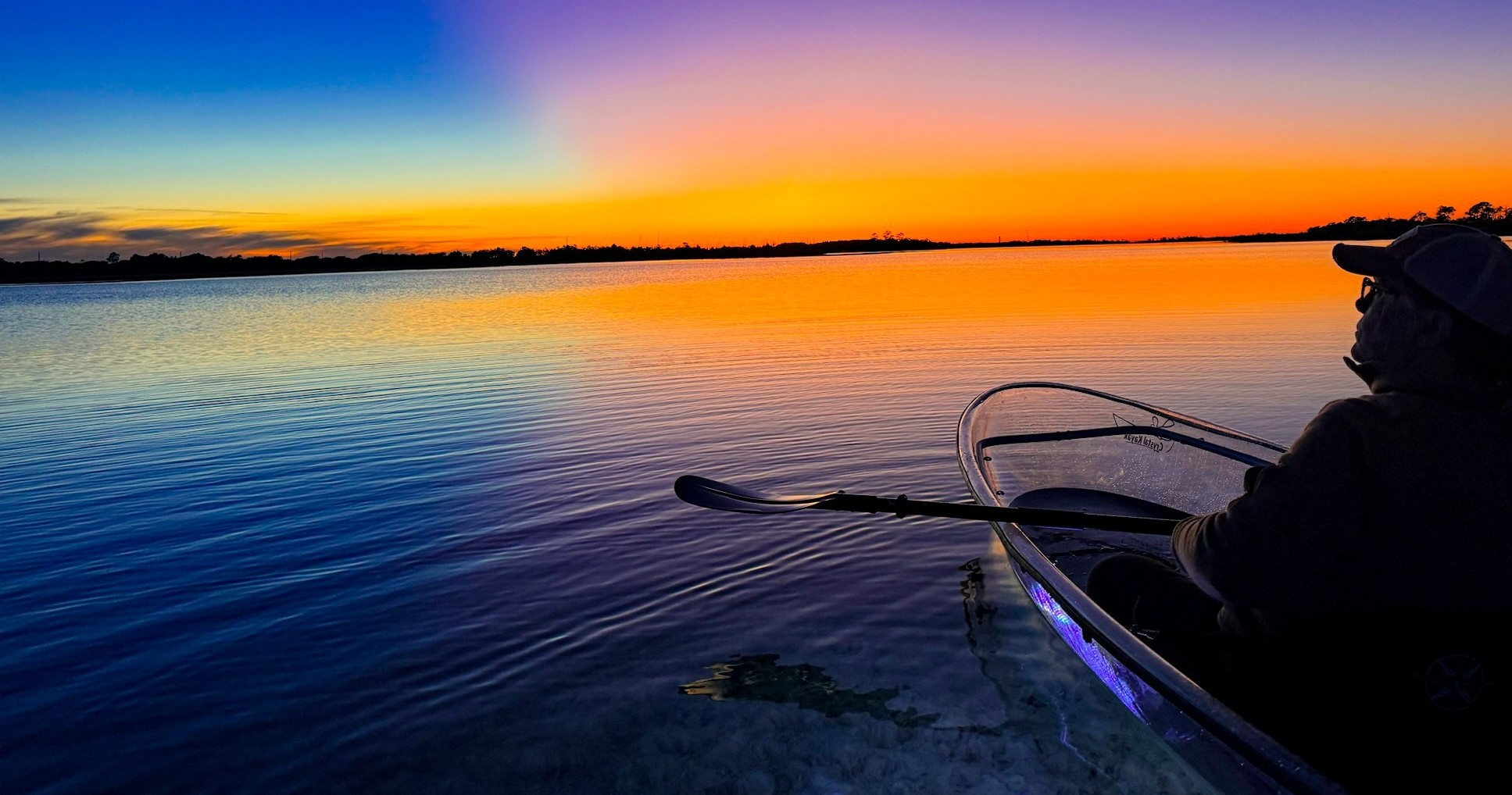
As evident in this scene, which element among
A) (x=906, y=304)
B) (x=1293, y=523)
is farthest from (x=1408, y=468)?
(x=906, y=304)

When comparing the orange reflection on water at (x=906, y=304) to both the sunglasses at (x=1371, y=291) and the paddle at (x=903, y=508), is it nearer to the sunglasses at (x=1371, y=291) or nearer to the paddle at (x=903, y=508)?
the paddle at (x=903, y=508)

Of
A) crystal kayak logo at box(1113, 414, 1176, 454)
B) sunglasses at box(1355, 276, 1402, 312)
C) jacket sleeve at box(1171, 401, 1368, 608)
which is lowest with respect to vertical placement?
crystal kayak logo at box(1113, 414, 1176, 454)

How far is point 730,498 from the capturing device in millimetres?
6477

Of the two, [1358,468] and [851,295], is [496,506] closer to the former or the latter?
[1358,468]

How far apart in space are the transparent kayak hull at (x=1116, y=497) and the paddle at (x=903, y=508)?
183mm

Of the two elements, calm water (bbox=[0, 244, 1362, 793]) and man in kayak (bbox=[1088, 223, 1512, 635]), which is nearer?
man in kayak (bbox=[1088, 223, 1512, 635])

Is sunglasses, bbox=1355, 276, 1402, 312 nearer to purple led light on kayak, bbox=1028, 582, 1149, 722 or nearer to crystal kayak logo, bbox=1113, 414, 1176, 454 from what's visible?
purple led light on kayak, bbox=1028, 582, 1149, 722

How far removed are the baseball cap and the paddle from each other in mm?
2279

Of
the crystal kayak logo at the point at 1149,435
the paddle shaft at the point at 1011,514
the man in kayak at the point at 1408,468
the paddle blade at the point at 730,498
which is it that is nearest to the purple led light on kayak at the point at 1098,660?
the paddle shaft at the point at 1011,514

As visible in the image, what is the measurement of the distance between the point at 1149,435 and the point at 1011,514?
2.65 m

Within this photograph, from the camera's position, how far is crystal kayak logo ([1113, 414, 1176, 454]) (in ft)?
23.5

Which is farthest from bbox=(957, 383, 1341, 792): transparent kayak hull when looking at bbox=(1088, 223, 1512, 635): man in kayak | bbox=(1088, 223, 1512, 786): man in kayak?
bbox=(1088, 223, 1512, 635): man in kayak

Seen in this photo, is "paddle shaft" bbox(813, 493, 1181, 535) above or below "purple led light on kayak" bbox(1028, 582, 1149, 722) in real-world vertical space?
above

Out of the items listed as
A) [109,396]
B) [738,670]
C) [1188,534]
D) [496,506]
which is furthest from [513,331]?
[1188,534]
